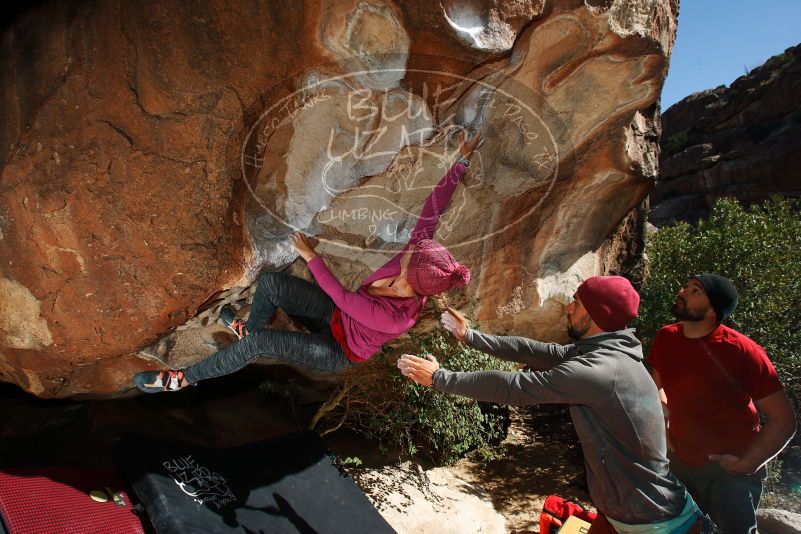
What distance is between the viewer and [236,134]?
8.75 ft

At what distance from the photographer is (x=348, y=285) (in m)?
3.76

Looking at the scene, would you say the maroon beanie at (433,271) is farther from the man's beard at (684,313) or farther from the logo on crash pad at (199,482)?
the logo on crash pad at (199,482)

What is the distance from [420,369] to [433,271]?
46cm

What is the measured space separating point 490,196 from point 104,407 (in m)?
3.82

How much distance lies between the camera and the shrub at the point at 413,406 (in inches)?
174

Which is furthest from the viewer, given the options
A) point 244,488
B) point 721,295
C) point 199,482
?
point 244,488

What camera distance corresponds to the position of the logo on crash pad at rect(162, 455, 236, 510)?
10.2ft

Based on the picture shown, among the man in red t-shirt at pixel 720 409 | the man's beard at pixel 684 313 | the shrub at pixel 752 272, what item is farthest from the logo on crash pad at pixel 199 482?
the shrub at pixel 752 272

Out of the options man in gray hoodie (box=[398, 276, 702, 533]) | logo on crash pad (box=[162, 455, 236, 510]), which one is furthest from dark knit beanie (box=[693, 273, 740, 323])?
logo on crash pad (box=[162, 455, 236, 510])

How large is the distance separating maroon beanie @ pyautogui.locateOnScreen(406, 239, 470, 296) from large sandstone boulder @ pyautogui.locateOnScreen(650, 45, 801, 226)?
14.5m

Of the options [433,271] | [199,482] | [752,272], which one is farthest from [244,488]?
[752,272]

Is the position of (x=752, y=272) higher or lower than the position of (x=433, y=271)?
→ higher

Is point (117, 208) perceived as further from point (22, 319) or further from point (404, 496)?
point (404, 496)

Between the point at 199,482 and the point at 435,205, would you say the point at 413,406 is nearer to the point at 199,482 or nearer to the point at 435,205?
the point at 199,482
